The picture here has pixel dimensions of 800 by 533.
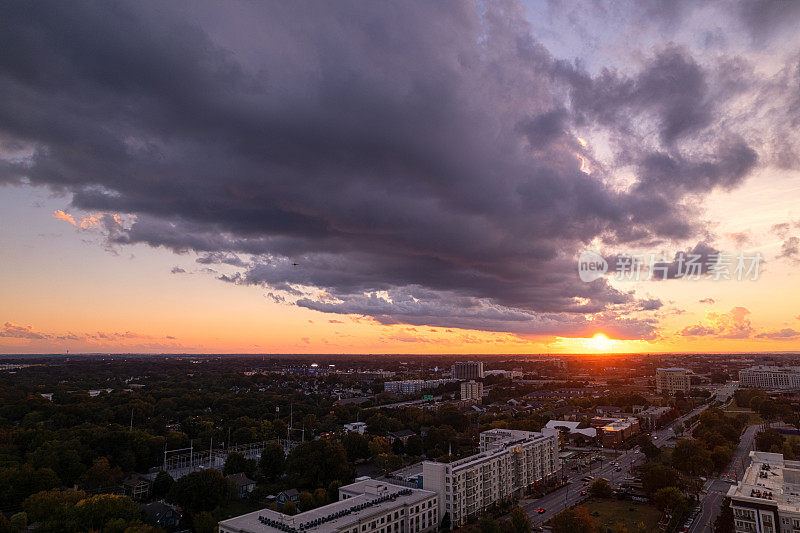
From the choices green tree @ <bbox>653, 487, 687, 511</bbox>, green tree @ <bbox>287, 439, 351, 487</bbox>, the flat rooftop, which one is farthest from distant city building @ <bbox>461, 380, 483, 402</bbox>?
green tree @ <bbox>653, 487, 687, 511</bbox>

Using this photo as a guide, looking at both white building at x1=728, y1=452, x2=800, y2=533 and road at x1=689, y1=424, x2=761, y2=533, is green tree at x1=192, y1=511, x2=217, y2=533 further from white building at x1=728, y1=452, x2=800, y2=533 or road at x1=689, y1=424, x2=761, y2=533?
white building at x1=728, y1=452, x2=800, y2=533

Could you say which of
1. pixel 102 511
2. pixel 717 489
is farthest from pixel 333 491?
pixel 717 489

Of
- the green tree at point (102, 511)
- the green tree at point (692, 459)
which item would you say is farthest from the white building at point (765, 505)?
the green tree at point (102, 511)

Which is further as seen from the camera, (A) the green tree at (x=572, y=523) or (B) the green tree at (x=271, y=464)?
(B) the green tree at (x=271, y=464)

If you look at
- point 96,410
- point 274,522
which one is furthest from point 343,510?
point 96,410

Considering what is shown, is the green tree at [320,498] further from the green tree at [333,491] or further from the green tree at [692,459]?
the green tree at [692,459]

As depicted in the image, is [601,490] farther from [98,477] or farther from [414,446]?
[98,477]
